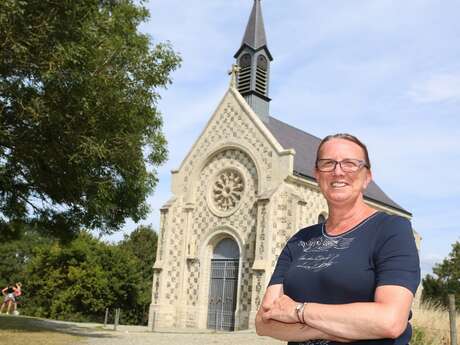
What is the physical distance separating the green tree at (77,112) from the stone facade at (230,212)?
7.62m

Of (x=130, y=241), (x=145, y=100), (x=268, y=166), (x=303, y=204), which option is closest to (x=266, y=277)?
(x=303, y=204)

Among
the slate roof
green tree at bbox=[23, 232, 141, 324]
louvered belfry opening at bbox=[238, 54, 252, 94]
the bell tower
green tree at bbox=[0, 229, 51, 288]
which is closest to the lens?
the slate roof

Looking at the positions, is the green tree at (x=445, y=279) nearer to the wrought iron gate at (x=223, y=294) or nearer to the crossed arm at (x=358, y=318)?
the wrought iron gate at (x=223, y=294)

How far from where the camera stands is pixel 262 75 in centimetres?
2842

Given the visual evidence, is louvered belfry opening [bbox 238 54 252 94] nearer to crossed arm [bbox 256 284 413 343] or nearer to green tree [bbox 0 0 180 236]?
green tree [bbox 0 0 180 236]

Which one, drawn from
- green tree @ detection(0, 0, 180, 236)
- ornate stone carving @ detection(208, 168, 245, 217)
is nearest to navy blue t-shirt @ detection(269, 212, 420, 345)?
green tree @ detection(0, 0, 180, 236)

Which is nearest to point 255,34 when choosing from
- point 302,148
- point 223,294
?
point 302,148

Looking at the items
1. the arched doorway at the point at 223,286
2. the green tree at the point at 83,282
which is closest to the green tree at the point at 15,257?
the green tree at the point at 83,282

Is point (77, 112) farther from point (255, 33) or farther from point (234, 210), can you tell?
point (255, 33)

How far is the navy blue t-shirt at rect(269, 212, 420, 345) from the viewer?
7.42ft

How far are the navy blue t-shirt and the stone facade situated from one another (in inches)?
765

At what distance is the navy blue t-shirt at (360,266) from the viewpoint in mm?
2262

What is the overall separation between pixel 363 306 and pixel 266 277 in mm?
19865

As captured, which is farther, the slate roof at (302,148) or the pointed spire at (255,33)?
the pointed spire at (255,33)
